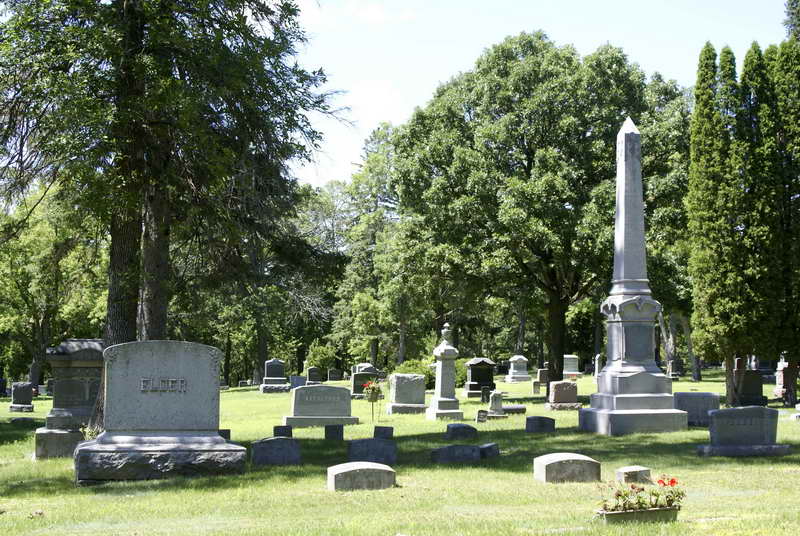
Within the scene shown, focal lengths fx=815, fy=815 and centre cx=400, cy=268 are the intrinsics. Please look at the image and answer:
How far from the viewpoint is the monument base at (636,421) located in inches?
624

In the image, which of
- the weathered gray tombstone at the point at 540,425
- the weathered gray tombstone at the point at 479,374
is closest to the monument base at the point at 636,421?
the weathered gray tombstone at the point at 540,425

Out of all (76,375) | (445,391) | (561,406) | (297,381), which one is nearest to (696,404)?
(561,406)

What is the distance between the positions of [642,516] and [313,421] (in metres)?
14.1

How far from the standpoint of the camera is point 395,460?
12.3 m

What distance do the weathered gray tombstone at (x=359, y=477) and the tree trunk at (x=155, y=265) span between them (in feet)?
17.5

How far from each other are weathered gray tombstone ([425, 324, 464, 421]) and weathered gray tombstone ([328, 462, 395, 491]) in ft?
39.7

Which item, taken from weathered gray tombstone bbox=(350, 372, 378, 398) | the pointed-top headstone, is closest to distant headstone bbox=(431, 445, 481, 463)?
the pointed-top headstone

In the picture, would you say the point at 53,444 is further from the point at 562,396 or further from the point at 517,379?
the point at 517,379

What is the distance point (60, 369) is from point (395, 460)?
33.7 feet

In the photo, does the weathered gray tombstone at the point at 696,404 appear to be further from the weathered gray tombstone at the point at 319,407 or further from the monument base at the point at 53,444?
the monument base at the point at 53,444

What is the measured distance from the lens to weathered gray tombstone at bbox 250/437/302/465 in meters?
11.9

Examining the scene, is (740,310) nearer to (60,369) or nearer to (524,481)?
(524,481)

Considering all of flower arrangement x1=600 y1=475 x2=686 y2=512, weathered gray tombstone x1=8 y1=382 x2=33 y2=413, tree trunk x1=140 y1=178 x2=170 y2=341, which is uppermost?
tree trunk x1=140 y1=178 x2=170 y2=341

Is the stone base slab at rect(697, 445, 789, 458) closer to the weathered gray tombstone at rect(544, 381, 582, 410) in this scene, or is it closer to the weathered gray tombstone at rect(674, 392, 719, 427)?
the weathered gray tombstone at rect(674, 392, 719, 427)
